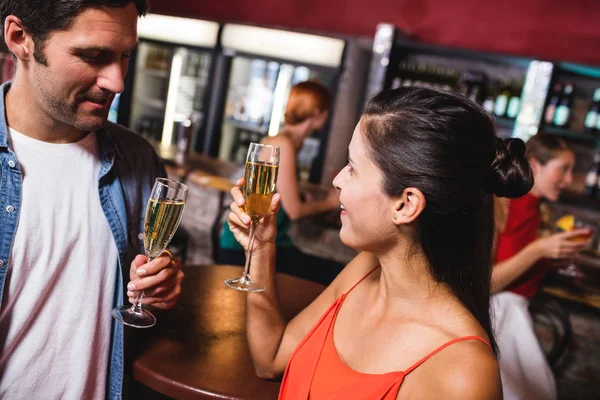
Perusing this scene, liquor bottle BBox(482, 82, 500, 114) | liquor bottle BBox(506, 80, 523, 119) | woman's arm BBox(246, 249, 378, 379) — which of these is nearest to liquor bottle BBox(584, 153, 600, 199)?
liquor bottle BBox(506, 80, 523, 119)

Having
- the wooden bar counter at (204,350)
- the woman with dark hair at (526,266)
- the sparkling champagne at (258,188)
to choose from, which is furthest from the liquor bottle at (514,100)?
the sparkling champagne at (258,188)

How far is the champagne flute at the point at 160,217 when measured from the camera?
134 cm

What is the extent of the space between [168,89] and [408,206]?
19.0 ft

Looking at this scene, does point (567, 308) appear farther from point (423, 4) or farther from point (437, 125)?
point (423, 4)

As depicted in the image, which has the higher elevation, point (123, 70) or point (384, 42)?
point (384, 42)

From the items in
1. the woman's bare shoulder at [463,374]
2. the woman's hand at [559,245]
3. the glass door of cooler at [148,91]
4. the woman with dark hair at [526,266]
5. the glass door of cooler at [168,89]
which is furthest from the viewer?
the glass door of cooler at [148,91]

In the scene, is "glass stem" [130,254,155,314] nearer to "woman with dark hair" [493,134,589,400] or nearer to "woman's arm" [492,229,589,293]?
"woman with dark hair" [493,134,589,400]

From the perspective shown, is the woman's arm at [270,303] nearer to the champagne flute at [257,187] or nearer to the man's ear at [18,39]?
the champagne flute at [257,187]

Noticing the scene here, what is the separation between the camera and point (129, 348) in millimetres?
1506

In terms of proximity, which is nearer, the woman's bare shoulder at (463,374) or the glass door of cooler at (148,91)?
the woman's bare shoulder at (463,374)

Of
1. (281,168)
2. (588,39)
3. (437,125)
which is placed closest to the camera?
(437,125)

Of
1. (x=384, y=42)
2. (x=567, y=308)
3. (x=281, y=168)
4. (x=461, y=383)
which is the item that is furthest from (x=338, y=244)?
(x=461, y=383)

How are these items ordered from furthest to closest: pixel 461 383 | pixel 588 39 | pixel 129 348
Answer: pixel 588 39 < pixel 129 348 < pixel 461 383

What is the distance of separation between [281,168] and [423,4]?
11.1 feet
